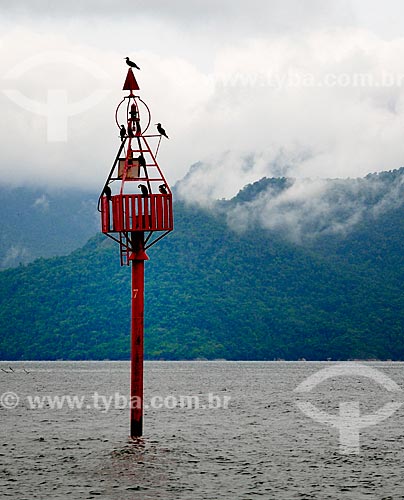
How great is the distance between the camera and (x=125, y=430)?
50.5m

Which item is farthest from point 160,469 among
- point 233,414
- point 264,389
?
point 264,389

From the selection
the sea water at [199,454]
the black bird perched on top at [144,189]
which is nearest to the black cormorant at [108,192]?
the black bird perched on top at [144,189]

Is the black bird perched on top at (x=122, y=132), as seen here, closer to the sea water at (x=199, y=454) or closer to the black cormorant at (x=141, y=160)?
the black cormorant at (x=141, y=160)

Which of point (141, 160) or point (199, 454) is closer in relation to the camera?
point (141, 160)

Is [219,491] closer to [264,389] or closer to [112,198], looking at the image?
[112,198]

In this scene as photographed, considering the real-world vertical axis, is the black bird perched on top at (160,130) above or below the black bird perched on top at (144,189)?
above

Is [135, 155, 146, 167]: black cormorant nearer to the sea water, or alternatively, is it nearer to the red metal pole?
the red metal pole

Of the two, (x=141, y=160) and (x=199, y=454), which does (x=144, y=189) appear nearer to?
(x=141, y=160)

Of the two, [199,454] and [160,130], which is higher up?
[160,130]

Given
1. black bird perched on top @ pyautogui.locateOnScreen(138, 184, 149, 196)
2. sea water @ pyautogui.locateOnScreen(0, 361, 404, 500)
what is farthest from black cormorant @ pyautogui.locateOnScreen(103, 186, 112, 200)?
sea water @ pyautogui.locateOnScreen(0, 361, 404, 500)

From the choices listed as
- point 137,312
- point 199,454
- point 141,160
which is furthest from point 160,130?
point 199,454

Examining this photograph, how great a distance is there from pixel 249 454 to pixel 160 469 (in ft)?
20.1

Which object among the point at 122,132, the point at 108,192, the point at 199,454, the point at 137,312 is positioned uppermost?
the point at 122,132

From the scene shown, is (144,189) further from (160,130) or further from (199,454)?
(199,454)
